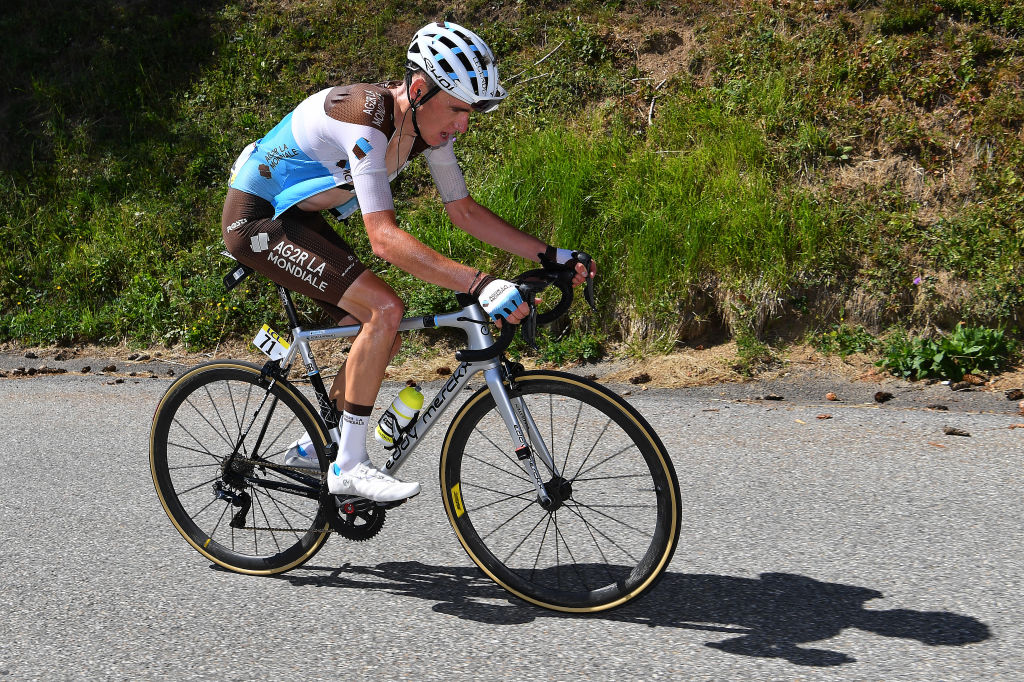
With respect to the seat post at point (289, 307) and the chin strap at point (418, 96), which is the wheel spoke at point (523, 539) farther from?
the chin strap at point (418, 96)

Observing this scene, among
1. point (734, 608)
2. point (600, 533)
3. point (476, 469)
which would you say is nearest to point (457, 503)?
point (476, 469)

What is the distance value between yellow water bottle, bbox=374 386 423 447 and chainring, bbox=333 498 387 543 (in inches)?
9.8

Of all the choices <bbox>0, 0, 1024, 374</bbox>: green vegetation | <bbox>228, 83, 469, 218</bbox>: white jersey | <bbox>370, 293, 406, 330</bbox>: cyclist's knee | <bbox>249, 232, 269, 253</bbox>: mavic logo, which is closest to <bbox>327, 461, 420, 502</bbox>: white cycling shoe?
<bbox>370, 293, 406, 330</bbox>: cyclist's knee

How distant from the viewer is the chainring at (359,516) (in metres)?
3.91

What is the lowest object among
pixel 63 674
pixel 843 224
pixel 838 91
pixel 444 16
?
pixel 63 674

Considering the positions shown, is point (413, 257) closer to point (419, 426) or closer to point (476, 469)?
point (419, 426)

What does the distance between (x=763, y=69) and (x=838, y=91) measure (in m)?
0.80

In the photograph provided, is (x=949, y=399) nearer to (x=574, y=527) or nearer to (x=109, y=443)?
(x=574, y=527)

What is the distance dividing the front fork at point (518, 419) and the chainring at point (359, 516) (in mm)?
622

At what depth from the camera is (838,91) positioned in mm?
8750

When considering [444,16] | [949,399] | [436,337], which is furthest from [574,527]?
[444,16]

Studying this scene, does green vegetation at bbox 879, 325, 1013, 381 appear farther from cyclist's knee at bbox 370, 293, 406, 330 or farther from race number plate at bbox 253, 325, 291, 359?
race number plate at bbox 253, 325, 291, 359

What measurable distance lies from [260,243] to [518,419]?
4.05 ft

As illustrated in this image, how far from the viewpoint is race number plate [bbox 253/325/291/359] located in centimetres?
412
